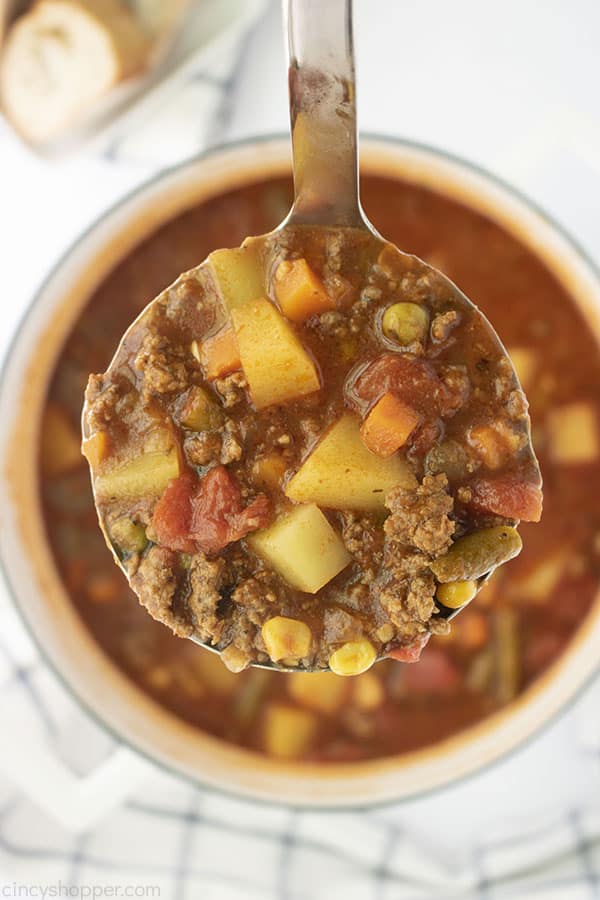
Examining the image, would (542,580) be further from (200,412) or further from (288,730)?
(200,412)

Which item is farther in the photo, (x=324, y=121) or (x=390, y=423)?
(x=324, y=121)

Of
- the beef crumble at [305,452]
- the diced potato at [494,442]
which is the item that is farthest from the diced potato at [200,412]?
the diced potato at [494,442]

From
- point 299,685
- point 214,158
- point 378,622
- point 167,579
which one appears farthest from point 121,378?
point 299,685

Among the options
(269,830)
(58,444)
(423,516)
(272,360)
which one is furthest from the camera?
(269,830)

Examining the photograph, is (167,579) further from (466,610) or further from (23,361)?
(466,610)

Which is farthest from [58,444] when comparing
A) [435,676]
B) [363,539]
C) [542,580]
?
[542,580]
